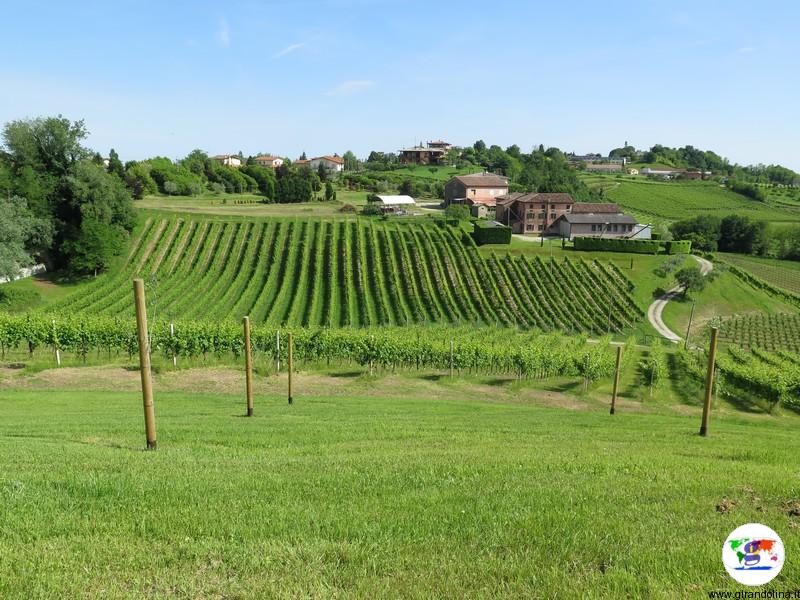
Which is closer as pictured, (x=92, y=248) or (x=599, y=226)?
(x=92, y=248)

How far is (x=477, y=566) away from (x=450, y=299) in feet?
166

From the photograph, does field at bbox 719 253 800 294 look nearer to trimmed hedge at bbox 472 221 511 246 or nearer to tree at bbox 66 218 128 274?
trimmed hedge at bbox 472 221 511 246

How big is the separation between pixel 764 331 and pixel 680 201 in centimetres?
10354

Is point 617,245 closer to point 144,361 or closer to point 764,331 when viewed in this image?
point 764,331

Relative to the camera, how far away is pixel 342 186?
452ft

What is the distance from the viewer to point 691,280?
6069cm

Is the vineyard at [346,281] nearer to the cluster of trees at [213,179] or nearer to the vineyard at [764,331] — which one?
the vineyard at [764,331]

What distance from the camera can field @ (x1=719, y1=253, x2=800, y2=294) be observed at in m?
78.4

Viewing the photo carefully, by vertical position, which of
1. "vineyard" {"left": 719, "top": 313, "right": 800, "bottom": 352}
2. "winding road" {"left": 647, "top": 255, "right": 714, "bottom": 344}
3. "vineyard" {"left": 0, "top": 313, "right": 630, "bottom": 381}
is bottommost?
"vineyard" {"left": 719, "top": 313, "right": 800, "bottom": 352}

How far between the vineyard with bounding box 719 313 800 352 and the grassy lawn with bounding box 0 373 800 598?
4660 centimetres

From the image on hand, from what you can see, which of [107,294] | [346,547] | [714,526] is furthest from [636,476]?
[107,294]

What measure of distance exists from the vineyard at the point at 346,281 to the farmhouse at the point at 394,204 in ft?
70.4

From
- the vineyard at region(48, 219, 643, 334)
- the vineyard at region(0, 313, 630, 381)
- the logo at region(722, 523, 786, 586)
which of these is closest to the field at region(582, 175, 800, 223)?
the vineyard at region(48, 219, 643, 334)

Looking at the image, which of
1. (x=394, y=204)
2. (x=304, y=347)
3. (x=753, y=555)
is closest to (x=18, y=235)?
(x=304, y=347)
